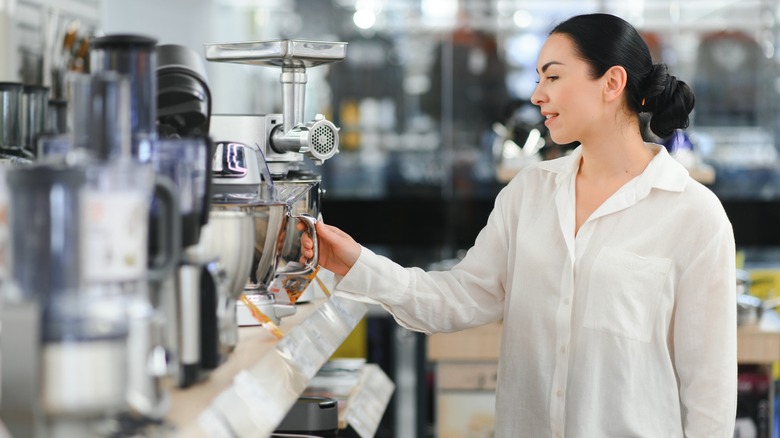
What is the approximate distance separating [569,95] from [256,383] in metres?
1.15

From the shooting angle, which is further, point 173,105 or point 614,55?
point 614,55

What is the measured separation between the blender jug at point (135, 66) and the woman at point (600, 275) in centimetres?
78

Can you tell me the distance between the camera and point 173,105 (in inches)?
72.3

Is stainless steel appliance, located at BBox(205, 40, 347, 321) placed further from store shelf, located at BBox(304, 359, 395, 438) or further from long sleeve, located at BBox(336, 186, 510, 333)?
store shelf, located at BBox(304, 359, 395, 438)

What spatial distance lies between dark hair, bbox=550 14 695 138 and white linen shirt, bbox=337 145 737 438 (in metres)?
0.10

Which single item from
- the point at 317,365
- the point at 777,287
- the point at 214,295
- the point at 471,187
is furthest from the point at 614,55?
the point at 471,187

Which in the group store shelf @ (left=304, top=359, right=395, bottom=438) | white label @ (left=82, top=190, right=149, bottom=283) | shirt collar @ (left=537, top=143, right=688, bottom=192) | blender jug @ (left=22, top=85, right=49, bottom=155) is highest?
blender jug @ (left=22, top=85, right=49, bottom=155)

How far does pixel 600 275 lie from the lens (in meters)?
2.34

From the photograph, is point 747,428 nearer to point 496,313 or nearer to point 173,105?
point 496,313

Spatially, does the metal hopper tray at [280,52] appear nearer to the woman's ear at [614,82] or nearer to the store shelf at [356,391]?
the woman's ear at [614,82]

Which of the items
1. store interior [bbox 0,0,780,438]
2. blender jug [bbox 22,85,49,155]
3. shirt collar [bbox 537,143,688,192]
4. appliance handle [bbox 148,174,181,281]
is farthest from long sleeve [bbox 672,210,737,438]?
store interior [bbox 0,0,780,438]

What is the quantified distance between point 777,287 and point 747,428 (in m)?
0.86

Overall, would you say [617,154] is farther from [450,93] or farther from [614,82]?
[450,93]

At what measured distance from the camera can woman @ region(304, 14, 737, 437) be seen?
232 centimetres
